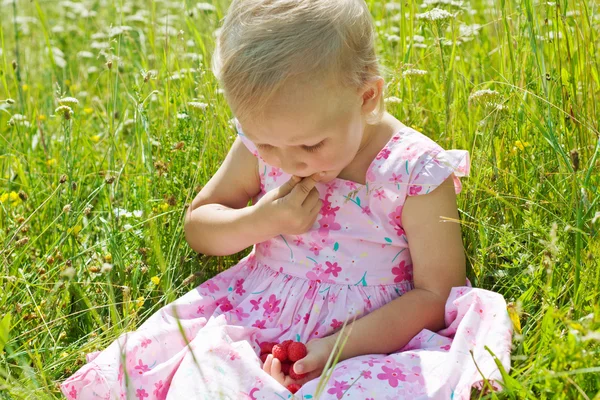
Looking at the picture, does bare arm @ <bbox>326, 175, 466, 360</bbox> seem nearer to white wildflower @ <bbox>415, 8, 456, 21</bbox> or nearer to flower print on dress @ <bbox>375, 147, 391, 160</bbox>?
flower print on dress @ <bbox>375, 147, 391, 160</bbox>

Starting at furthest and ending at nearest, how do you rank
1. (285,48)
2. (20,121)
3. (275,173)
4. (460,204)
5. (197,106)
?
(20,121)
(197,106)
(460,204)
(275,173)
(285,48)

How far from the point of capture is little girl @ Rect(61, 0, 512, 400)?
5.42 feet

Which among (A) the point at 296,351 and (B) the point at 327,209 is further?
(B) the point at 327,209

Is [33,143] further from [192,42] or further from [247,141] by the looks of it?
[247,141]

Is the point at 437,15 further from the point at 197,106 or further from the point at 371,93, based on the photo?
the point at 197,106

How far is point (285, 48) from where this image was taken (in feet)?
5.35

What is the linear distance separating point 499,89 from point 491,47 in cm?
71

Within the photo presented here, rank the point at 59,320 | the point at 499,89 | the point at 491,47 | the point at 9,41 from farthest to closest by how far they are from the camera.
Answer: the point at 9,41, the point at 491,47, the point at 499,89, the point at 59,320

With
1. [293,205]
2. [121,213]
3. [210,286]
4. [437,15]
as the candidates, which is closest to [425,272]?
[293,205]

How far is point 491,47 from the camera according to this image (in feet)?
10.00

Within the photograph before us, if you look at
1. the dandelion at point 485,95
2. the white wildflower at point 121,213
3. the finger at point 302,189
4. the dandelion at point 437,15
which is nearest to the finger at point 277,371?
the finger at point 302,189

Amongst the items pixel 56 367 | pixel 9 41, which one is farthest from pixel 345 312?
pixel 9 41

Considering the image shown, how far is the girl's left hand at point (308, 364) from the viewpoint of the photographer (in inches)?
67.3

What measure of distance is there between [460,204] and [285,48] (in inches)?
30.9
